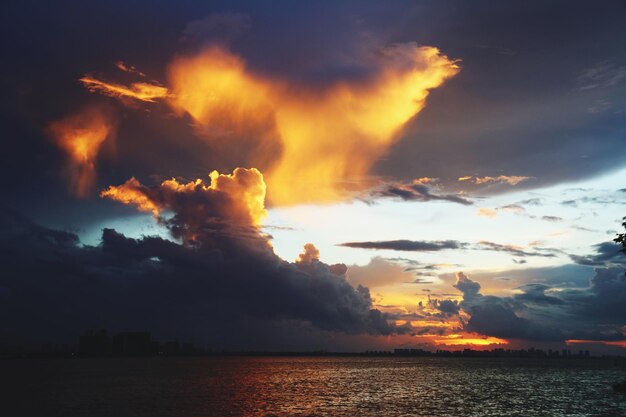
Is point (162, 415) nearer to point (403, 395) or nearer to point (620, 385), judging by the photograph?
point (403, 395)

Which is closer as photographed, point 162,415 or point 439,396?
point 162,415

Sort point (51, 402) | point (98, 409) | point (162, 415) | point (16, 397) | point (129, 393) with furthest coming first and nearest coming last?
point (129, 393), point (16, 397), point (51, 402), point (98, 409), point (162, 415)

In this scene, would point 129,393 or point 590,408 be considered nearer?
point 590,408

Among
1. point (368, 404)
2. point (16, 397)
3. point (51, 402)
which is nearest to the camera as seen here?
point (368, 404)

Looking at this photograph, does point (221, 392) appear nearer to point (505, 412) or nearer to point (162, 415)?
point (162, 415)

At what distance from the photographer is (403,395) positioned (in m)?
137

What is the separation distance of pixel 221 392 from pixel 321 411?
5801 cm

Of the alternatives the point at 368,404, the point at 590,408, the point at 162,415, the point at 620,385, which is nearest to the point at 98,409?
the point at 162,415

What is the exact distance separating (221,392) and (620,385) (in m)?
115

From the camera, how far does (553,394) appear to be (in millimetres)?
146375

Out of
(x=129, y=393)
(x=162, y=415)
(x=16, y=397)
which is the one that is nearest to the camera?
(x=162, y=415)

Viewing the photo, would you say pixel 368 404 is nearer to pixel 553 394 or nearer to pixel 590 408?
pixel 590 408

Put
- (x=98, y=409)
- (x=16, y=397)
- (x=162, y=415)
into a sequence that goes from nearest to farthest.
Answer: (x=162, y=415) < (x=98, y=409) < (x=16, y=397)

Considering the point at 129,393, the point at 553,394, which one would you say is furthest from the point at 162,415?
the point at 553,394
